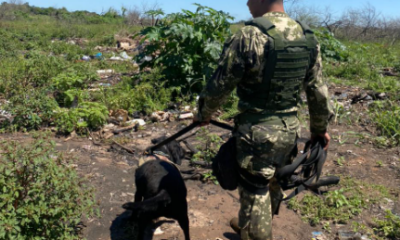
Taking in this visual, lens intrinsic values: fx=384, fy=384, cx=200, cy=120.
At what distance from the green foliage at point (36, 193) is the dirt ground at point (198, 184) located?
2.41 ft

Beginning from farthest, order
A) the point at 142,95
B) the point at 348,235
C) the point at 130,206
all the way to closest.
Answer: the point at 142,95, the point at 348,235, the point at 130,206

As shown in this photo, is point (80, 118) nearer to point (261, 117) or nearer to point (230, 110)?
point (230, 110)

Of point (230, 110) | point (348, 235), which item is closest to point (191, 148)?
point (230, 110)

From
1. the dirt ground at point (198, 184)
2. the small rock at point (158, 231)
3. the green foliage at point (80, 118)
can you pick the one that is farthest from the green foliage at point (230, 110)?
the small rock at point (158, 231)

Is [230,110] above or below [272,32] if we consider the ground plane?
below

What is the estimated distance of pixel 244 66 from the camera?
7.68ft

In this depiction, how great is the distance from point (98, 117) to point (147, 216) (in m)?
2.74

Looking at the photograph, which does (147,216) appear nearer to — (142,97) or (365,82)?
(142,97)

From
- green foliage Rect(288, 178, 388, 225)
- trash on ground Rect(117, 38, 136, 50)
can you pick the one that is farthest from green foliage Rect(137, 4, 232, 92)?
trash on ground Rect(117, 38, 136, 50)

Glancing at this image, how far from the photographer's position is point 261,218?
2568mm

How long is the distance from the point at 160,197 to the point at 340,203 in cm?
195

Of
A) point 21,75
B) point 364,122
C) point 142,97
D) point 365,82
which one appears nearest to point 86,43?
point 21,75

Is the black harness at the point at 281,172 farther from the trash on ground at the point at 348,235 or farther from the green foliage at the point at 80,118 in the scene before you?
the green foliage at the point at 80,118

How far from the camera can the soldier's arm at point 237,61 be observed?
2.32 meters
